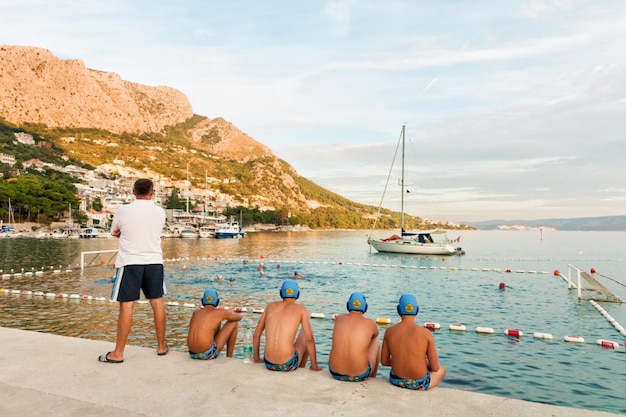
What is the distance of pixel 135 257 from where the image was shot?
24.1 ft

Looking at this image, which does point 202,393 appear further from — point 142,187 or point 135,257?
point 142,187

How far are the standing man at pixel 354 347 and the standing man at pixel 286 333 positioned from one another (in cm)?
49

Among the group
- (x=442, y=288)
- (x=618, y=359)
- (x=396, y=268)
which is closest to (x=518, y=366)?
(x=618, y=359)

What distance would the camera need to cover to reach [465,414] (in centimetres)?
520

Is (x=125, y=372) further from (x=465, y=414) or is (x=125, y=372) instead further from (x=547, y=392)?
(x=547, y=392)

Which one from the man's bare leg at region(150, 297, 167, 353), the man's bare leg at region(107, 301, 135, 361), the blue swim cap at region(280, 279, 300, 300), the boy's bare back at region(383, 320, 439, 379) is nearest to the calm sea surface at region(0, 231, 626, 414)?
the boy's bare back at region(383, 320, 439, 379)

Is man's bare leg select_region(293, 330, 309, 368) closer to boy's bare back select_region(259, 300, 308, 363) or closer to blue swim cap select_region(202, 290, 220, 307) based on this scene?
boy's bare back select_region(259, 300, 308, 363)

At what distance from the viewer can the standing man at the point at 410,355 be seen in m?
6.20

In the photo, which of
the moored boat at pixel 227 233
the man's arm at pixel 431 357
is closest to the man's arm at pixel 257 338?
the man's arm at pixel 431 357

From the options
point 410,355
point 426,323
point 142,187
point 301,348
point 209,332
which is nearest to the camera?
point 410,355

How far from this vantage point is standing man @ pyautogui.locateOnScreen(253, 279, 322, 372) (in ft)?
22.3

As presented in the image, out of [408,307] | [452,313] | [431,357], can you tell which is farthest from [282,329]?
[452,313]

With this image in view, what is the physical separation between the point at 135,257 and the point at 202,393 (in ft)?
8.65

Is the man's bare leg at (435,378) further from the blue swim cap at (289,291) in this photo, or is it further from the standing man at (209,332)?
the standing man at (209,332)
